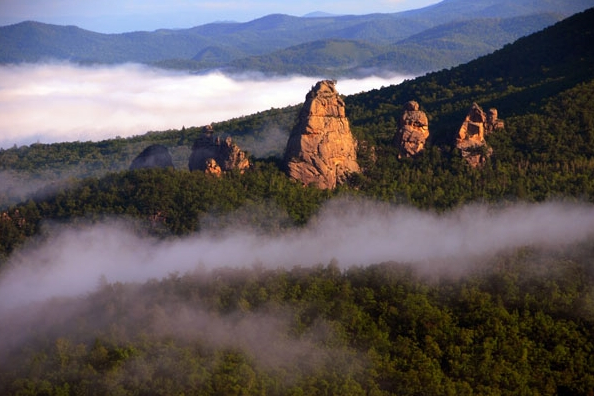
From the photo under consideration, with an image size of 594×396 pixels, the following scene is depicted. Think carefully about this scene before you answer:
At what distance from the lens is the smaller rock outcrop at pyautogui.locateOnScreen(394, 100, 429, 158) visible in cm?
5494

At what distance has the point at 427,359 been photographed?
104 feet

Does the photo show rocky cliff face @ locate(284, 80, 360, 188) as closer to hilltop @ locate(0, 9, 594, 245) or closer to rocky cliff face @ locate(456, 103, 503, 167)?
hilltop @ locate(0, 9, 594, 245)

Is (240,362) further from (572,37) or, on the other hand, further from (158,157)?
(572,37)

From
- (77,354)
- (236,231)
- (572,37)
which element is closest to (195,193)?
(236,231)

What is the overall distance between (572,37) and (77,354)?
5306cm

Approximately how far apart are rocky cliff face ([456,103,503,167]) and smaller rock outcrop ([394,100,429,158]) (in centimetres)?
264

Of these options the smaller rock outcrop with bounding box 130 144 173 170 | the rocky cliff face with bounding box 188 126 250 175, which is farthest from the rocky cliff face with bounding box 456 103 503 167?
the smaller rock outcrop with bounding box 130 144 173 170

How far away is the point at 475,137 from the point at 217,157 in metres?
17.3

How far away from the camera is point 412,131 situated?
5512cm

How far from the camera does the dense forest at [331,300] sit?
100 feet

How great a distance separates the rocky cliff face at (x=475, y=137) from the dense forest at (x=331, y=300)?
2.23ft

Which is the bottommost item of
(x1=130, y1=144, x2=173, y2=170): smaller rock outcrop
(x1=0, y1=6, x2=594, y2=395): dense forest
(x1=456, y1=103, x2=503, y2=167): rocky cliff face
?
(x1=0, y1=6, x2=594, y2=395): dense forest

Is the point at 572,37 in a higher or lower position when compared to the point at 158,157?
higher

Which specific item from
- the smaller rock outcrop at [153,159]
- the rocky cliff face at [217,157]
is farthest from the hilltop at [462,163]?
the smaller rock outcrop at [153,159]
